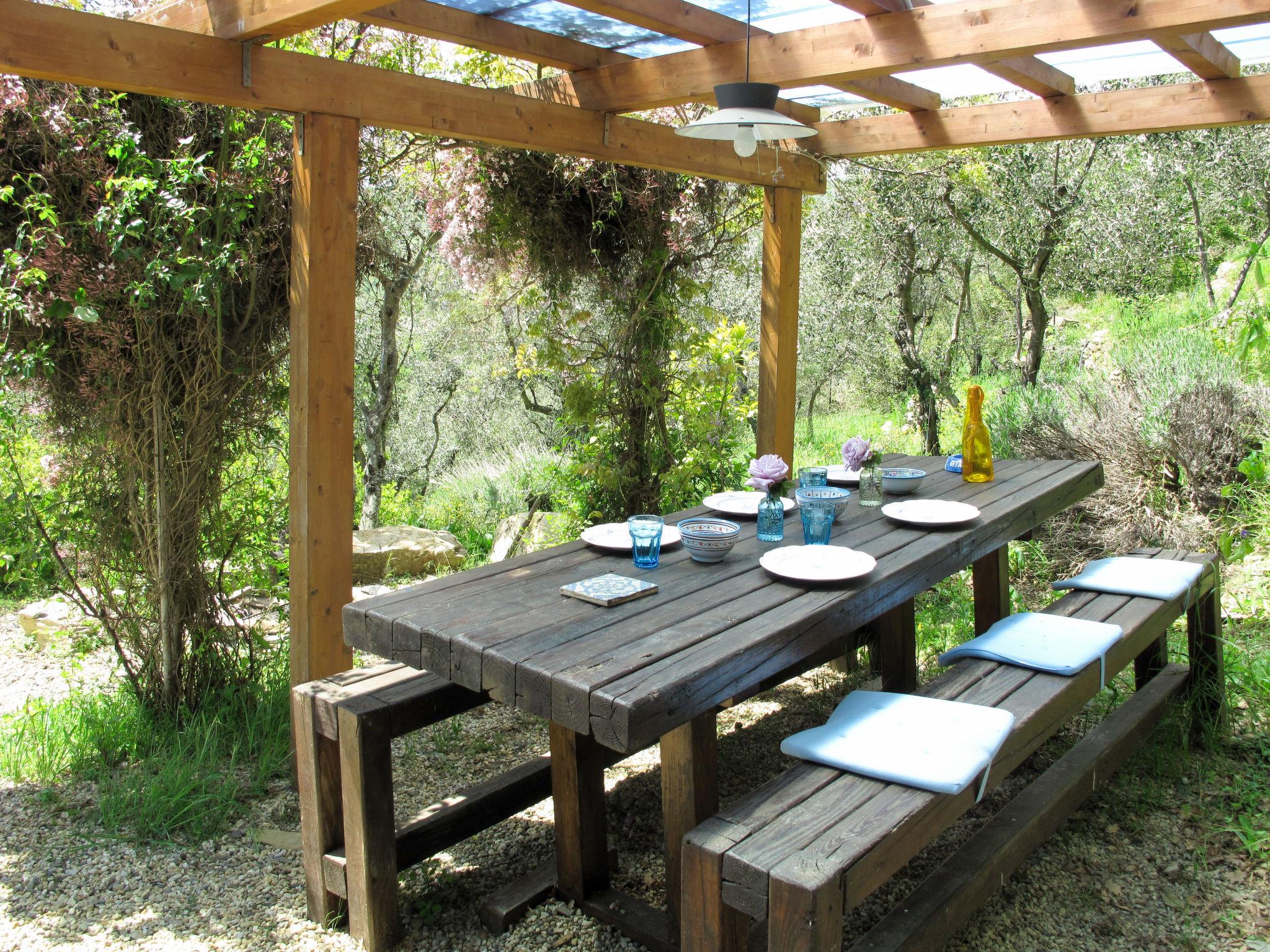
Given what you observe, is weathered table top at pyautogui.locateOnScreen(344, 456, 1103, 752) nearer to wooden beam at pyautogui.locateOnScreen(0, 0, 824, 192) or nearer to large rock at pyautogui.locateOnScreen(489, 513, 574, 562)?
wooden beam at pyautogui.locateOnScreen(0, 0, 824, 192)

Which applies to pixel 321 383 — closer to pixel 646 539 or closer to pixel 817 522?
pixel 646 539

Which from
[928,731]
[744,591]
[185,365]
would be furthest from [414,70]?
[928,731]

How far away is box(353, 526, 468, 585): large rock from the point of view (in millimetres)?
5168

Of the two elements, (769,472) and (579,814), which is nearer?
(579,814)

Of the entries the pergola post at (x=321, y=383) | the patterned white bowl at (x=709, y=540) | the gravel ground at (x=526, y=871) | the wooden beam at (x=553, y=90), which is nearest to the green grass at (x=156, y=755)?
the gravel ground at (x=526, y=871)

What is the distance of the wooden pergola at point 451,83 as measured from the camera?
2363mm

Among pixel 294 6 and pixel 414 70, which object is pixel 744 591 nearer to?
pixel 294 6

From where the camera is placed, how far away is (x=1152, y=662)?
Result: 10.5ft

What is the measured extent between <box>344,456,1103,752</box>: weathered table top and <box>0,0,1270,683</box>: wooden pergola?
2.28 feet

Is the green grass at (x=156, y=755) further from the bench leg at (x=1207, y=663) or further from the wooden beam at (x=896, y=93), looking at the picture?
the wooden beam at (x=896, y=93)

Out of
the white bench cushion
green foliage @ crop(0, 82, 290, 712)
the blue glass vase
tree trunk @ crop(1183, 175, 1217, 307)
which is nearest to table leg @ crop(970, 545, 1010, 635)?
the blue glass vase

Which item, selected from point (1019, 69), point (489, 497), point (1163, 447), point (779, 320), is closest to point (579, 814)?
point (779, 320)

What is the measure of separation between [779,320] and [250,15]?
2689 millimetres

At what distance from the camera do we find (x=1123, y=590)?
2836 mm
